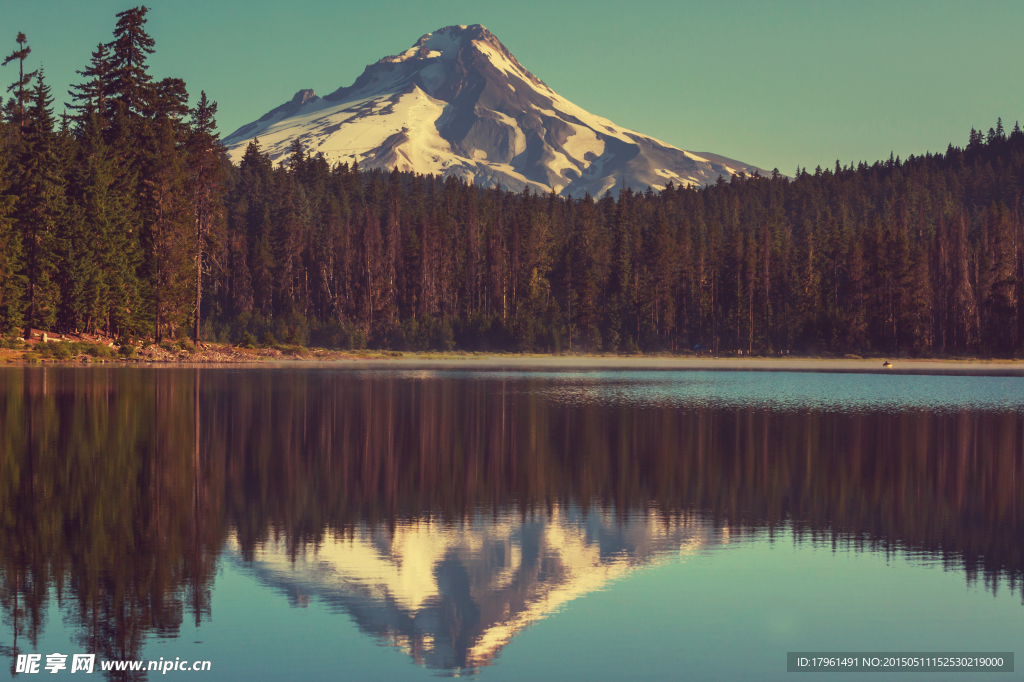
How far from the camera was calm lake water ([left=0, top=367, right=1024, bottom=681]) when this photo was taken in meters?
10.4

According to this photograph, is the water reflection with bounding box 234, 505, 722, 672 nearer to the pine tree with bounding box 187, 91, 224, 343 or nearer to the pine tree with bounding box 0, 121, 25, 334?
the pine tree with bounding box 0, 121, 25, 334

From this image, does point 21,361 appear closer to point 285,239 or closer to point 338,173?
point 285,239

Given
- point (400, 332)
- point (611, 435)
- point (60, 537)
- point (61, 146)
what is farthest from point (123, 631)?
point (400, 332)

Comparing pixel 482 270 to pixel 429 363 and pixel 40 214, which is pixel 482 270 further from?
pixel 40 214

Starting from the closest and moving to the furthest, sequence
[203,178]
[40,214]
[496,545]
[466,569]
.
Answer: [466,569], [496,545], [40,214], [203,178]

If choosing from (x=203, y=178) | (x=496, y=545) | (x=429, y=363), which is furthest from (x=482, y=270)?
(x=496, y=545)

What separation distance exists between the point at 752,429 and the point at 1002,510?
1358 cm

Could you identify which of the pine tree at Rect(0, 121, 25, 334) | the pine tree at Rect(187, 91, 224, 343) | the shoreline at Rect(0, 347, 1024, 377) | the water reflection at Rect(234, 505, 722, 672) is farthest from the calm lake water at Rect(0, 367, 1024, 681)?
the pine tree at Rect(187, 91, 224, 343)

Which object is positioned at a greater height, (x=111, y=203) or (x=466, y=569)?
(x=111, y=203)

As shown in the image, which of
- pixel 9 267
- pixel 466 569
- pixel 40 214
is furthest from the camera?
pixel 40 214

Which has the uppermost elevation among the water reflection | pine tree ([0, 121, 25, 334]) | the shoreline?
pine tree ([0, 121, 25, 334])

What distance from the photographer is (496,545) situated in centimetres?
1481

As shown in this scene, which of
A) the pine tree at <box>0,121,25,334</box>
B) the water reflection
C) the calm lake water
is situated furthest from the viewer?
the pine tree at <box>0,121,25,334</box>

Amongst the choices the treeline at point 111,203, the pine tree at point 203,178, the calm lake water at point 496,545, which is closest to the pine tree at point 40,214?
the treeline at point 111,203
